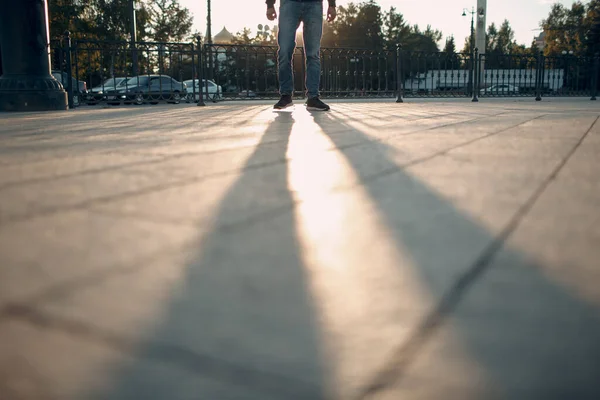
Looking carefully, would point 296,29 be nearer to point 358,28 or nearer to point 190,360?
point 190,360

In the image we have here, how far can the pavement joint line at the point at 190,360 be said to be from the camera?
623 millimetres

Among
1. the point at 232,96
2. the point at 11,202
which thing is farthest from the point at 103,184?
the point at 232,96

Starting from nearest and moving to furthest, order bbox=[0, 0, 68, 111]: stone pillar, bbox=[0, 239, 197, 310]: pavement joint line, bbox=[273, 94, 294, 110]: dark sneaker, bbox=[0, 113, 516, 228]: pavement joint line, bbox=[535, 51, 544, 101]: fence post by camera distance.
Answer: bbox=[0, 239, 197, 310]: pavement joint line → bbox=[0, 113, 516, 228]: pavement joint line → bbox=[273, 94, 294, 110]: dark sneaker → bbox=[0, 0, 68, 111]: stone pillar → bbox=[535, 51, 544, 101]: fence post

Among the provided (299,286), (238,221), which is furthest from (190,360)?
(238,221)

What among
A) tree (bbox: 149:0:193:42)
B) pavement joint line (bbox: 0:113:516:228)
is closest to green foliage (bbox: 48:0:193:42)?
tree (bbox: 149:0:193:42)

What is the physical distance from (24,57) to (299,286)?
809cm

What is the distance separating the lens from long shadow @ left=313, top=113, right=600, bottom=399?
0.63 metres

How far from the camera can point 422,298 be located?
87cm

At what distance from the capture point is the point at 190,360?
0.67 meters

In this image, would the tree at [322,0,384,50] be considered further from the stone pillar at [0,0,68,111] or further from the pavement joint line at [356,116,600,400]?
the pavement joint line at [356,116,600,400]

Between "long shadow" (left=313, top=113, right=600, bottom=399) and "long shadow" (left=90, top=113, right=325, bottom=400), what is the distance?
11 cm

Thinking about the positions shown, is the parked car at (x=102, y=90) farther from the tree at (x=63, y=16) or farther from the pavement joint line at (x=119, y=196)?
the tree at (x=63, y=16)

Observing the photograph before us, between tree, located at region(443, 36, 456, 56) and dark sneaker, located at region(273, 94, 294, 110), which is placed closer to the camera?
dark sneaker, located at region(273, 94, 294, 110)

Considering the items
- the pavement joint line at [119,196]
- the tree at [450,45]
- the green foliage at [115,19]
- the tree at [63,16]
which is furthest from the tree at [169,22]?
the tree at [450,45]
